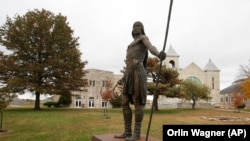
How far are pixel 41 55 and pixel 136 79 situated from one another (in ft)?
97.3

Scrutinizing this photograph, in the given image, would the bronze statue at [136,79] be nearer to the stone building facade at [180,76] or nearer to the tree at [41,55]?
the tree at [41,55]

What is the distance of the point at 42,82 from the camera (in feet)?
112

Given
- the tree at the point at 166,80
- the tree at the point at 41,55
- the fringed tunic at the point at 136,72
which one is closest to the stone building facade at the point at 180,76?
the tree at the point at 41,55

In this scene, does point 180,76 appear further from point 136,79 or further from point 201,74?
point 136,79

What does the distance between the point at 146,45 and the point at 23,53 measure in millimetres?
29383

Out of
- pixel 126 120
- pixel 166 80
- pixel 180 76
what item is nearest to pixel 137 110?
pixel 126 120

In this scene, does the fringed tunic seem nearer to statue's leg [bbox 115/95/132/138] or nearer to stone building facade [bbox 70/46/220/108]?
statue's leg [bbox 115/95/132/138]

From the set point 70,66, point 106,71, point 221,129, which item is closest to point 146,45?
point 221,129

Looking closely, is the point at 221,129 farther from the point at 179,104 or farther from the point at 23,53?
the point at 179,104

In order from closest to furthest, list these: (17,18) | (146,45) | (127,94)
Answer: (146,45) → (127,94) → (17,18)

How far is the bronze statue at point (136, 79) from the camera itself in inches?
268

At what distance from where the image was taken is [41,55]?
34719 millimetres

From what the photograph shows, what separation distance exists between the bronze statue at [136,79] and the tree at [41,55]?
86.7 ft

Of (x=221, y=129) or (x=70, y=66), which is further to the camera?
(x=70, y=66)
